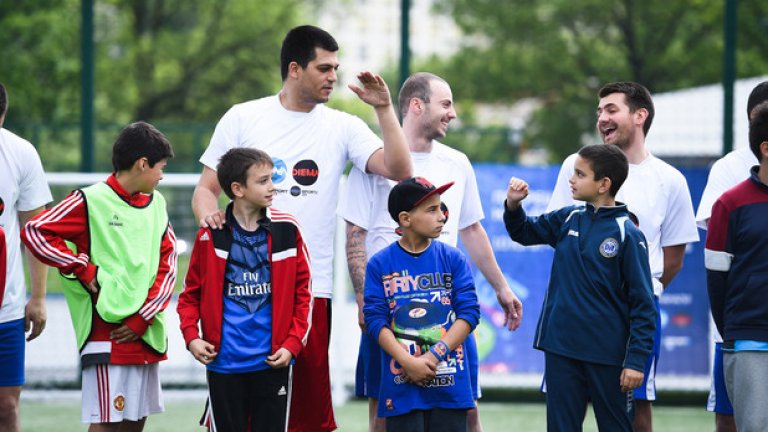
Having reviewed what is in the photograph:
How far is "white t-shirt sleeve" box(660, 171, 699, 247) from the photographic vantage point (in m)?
5.20

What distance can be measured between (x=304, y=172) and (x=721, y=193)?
2050 mm

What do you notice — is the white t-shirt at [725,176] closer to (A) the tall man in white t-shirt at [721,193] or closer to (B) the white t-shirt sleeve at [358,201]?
(A) the tall man in white t-shirt at [721,193]

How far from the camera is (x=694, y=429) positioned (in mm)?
7805

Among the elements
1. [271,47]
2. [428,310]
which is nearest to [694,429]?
[428,310]

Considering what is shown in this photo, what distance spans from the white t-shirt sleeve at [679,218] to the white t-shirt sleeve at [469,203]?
935 mm

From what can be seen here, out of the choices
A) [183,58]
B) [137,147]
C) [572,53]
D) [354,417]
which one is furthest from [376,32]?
[137,147]

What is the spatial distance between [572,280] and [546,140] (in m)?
22.4

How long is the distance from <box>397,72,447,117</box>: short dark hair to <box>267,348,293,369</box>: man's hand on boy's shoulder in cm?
150

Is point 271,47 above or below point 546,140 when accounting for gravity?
above

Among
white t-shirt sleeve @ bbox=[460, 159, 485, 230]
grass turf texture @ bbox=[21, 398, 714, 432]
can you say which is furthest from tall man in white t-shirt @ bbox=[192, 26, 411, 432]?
grass turf texture @ bbox=[21, 398, 714, 432]

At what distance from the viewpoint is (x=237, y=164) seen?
15.2 ft

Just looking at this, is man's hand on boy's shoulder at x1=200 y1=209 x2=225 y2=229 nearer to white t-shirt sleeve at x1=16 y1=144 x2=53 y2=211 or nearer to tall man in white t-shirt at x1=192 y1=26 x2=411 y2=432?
tall man in white t-shirt at x1=192 y1=26 x2=411 y2=432

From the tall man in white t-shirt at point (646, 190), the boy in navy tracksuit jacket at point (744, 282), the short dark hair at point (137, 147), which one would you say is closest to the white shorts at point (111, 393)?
the short dark hair at point (137, 147)

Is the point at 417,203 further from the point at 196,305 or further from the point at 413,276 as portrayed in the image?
the point at 196,305
